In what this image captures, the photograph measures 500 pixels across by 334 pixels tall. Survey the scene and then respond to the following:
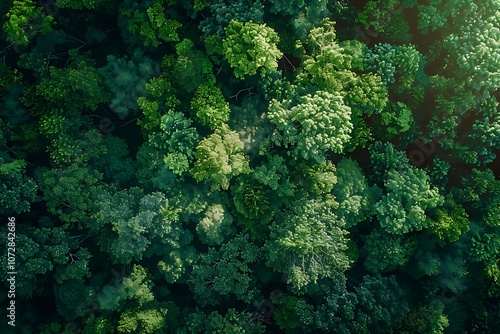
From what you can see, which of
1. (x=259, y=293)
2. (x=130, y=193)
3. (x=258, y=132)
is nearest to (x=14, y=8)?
(x=130, y=193)

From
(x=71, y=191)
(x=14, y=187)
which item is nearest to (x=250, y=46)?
(x=71, y=191)

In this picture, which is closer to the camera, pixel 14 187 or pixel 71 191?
pixel 14 187

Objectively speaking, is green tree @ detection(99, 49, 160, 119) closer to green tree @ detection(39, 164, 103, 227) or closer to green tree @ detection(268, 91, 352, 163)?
green tree @ detection(39, 164, 103, 227)

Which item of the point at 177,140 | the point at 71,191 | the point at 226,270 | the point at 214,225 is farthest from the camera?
the point at 226,270

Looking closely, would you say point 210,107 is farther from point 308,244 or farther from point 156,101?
point 308,244

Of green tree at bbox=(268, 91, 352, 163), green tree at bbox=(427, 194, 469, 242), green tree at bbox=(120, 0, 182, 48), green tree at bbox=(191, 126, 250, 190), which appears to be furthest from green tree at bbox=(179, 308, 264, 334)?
green tree at bbox=(120, 0, 182, 48)

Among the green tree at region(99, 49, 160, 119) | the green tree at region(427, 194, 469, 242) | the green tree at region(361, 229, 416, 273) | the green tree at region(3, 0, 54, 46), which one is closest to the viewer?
the green tree at region(3, 0, 54, 46)
